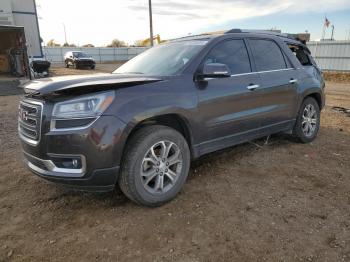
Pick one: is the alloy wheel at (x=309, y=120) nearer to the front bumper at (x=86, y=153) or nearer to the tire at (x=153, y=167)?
the tire at (x=153, y=167)

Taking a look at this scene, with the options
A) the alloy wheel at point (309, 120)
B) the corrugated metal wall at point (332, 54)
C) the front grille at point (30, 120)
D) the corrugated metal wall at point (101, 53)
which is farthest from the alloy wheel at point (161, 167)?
the corrugated metal wall at point (101, 53)

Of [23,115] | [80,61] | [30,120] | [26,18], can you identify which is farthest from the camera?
[80,61]

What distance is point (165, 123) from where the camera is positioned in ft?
11.4

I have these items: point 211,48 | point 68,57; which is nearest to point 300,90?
point 211,48

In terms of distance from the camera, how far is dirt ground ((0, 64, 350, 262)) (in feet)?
8.49

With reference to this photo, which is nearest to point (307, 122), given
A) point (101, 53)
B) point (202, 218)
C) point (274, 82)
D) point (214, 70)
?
point (274, 82)

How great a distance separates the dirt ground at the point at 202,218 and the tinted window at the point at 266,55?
4.69ft

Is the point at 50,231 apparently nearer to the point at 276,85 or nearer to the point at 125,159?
the point at 125,159

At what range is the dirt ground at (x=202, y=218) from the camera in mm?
2588

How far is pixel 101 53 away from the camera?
47406 mm

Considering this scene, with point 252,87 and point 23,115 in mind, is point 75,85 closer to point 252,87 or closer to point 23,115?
point 23,115

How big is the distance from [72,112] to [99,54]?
47191 mm

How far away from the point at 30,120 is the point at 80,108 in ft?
2.12

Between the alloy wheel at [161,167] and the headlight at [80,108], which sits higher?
the headlight at [80,108]
